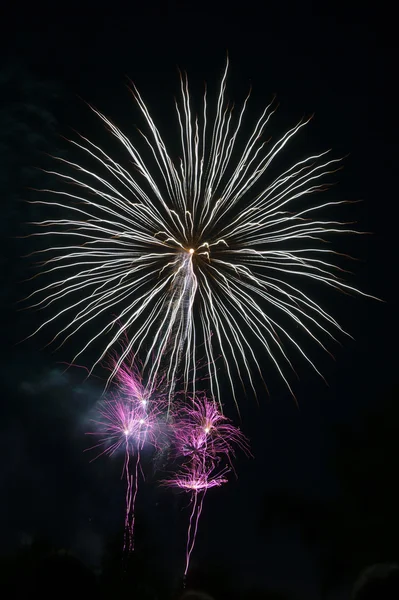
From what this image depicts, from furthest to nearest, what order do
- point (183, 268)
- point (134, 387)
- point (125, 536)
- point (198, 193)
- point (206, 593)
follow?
point (125, 536)
point (206, 593)
point (134, 387)
point (183, 268)
point (198, 193)

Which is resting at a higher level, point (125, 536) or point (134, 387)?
point (134, 387)

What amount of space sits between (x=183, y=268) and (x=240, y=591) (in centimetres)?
2522

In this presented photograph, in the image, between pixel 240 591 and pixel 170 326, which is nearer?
pixel 170 326

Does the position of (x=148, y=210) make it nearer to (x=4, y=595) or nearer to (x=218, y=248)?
(x=218, y=248)

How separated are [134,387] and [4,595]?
18.4 metres

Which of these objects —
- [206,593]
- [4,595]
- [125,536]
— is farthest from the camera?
[125,536]

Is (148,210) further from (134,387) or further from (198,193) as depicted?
(134,387)

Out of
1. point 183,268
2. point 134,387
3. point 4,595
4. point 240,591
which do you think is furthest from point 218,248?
point 240,591

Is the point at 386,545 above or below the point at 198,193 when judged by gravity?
below

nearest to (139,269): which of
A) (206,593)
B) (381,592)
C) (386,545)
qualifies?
(381,592)

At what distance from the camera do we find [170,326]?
13078 mm

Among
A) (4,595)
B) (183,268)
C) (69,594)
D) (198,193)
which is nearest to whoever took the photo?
(198,193)

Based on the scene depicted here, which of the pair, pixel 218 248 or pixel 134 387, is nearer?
pixel 218 248

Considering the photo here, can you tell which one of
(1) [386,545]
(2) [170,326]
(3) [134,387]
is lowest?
(1) [386,545]
